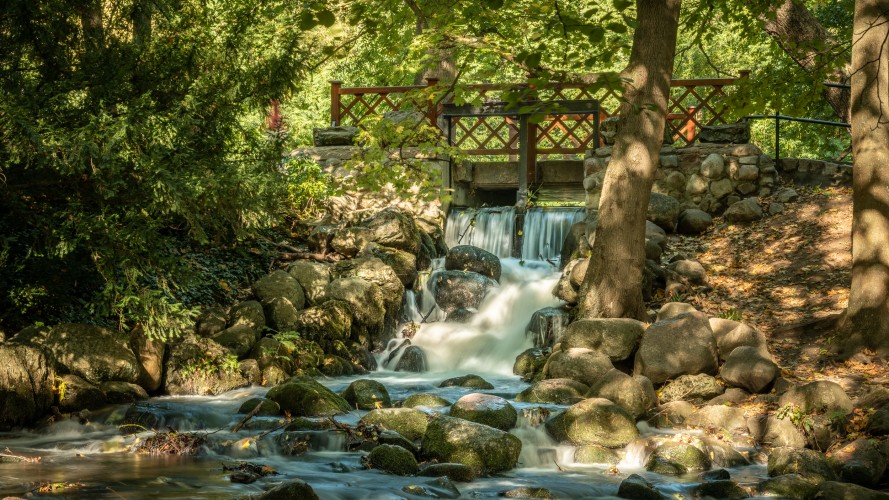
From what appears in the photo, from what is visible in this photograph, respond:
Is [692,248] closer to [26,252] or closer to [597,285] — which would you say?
[597,285]

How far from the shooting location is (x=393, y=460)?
7020 millimetres

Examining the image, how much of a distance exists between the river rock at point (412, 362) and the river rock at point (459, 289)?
4.85 ft

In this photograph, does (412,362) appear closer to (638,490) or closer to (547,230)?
(547,230)

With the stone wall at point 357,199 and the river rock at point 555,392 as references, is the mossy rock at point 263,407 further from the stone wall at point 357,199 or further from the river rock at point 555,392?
the stone wall at point 357,199

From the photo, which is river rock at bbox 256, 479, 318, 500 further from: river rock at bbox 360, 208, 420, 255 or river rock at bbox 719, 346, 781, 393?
river rock at bbox 360, 208, 420, 255

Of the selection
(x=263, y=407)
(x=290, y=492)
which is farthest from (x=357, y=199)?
(x=290, y=492)

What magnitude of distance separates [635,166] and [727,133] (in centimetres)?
582

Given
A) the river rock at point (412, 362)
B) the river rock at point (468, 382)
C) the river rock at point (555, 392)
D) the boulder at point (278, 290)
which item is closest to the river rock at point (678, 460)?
the river rock at point (555, 392)

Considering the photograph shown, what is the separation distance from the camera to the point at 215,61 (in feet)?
30.7

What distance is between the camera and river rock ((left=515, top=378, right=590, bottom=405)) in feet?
29.6

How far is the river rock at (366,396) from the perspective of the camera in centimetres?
905

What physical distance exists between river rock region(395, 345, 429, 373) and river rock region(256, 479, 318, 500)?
18.9ft

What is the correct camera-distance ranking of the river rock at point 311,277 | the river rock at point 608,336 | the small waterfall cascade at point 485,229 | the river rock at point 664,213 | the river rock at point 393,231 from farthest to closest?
the small waterfall cascade at point 485,229 → the river rock at point 664,213 → the river rock at point 393,231 → the river rock at point 311,277 → the river rock at point 608,336

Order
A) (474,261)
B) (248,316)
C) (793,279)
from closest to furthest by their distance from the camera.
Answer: (248,316), (793,279), (474,261)
